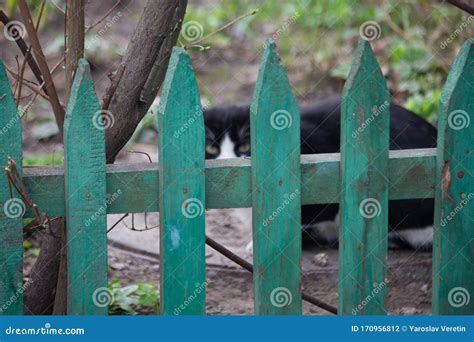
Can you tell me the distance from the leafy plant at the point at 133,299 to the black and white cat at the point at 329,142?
111 cm

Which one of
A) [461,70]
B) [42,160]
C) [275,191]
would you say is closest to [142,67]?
[275,191]

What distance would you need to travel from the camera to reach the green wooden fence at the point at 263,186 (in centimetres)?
216

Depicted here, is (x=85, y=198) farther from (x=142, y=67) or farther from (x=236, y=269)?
(x=236, y=269)

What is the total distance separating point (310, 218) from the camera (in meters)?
4.02

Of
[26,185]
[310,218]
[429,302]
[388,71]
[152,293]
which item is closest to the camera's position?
[26,185]

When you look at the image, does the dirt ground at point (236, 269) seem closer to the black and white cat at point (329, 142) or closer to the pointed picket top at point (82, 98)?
the black and white cat at point (329, 142)

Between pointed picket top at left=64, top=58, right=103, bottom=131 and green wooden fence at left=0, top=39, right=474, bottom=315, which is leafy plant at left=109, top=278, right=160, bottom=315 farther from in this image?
pointed picket top at left=64, top=58, right=103, bottom=131

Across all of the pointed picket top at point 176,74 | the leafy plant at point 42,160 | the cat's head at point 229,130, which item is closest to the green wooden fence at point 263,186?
the pointed picket top at point 176,74

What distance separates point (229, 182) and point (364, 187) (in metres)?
0.39

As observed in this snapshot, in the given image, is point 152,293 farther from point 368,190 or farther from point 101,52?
point 101,52

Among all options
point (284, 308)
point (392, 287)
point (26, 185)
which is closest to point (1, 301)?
point (26, 185)

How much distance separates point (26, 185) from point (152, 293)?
107 cm

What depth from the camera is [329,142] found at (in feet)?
12.9

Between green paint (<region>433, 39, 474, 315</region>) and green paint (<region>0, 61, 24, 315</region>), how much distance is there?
1.22m
